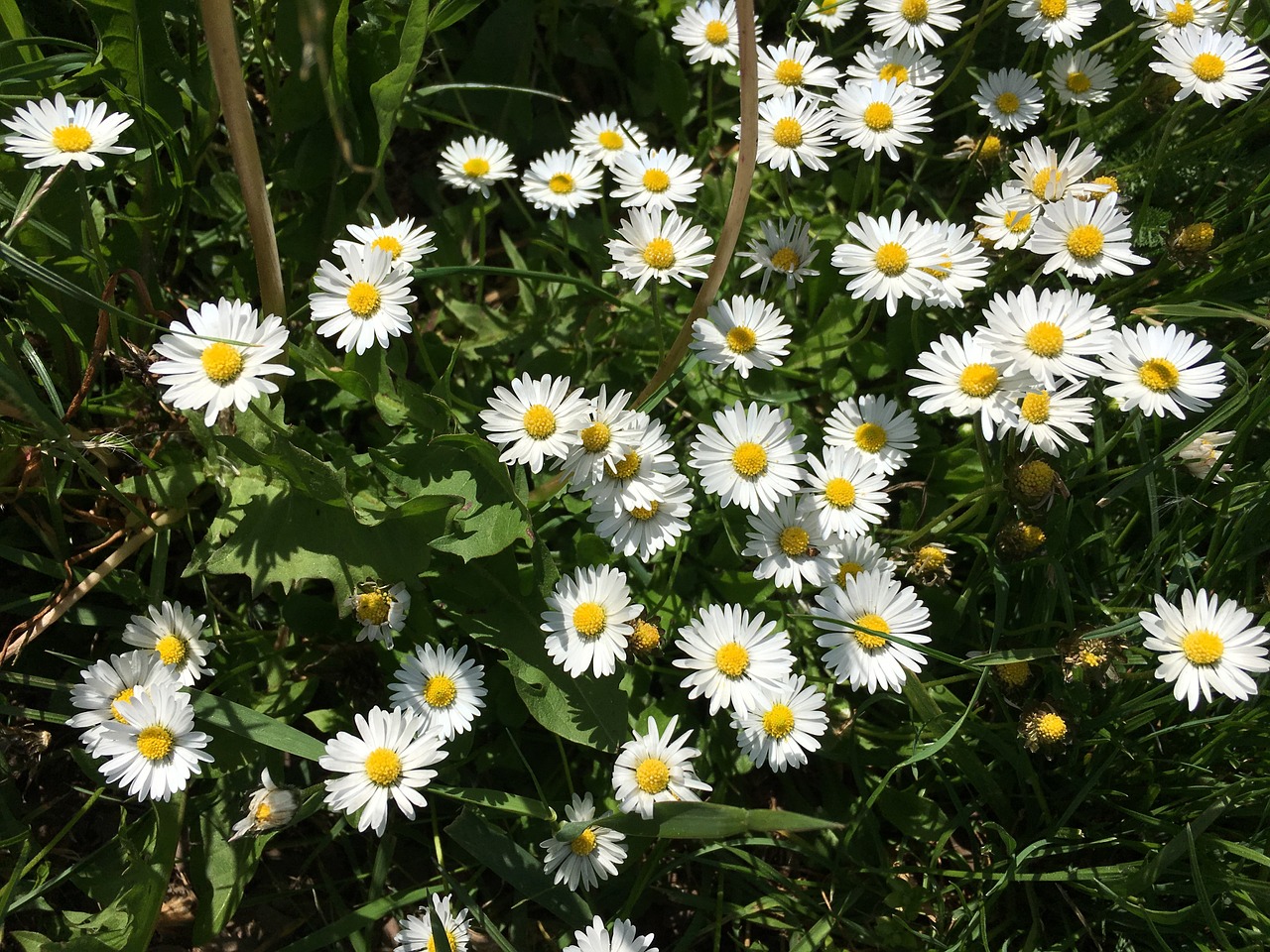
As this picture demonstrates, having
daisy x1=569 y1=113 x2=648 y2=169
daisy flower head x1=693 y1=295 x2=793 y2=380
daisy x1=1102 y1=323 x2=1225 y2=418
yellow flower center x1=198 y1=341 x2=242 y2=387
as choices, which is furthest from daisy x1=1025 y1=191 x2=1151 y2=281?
yellow flower center x1=198 y1=341 x2=242 y2=387

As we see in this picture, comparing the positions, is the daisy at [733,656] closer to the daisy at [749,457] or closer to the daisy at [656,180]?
the daisy at [749,457]

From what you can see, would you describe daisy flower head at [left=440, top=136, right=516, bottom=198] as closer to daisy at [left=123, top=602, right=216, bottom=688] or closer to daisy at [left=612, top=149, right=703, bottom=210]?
daisy at [left=612, top=149, right=703, bottom=210]

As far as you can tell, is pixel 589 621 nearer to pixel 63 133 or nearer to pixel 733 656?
pixel 733 656

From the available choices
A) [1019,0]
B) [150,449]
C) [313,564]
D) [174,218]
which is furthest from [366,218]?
[1019,0]

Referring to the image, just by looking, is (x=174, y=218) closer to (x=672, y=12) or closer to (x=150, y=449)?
(x=150, y=449)

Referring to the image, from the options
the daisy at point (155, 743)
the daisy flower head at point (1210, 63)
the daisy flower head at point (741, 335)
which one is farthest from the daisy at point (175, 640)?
the daisy flower head at point (1210, 63)

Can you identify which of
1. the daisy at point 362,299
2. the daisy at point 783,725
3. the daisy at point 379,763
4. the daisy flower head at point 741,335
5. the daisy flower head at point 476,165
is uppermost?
the daisy flower head at point 476,165

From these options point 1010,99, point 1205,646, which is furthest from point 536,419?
point 1010,99

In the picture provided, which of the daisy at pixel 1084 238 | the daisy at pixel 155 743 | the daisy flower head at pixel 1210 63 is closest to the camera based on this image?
the daisy at pixel 155 743
